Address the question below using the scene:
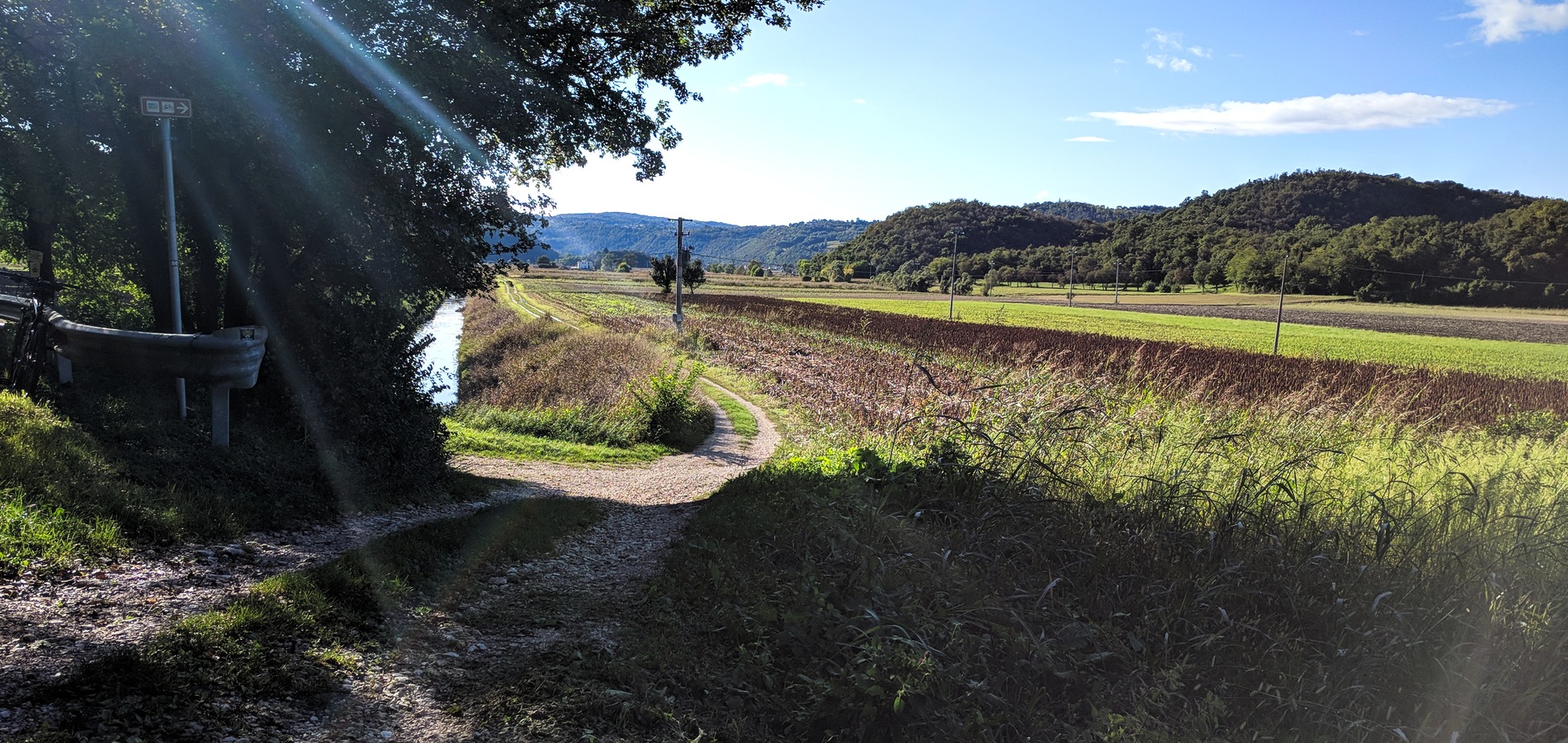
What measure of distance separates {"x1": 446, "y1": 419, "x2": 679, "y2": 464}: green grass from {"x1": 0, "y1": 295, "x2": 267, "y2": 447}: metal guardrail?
662 cm

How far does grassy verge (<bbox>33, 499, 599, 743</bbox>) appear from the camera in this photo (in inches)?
114

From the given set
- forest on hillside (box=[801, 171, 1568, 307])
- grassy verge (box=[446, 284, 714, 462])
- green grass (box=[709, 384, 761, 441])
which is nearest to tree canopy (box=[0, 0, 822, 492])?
grassy verge (box=[446, 284, 714, 462])

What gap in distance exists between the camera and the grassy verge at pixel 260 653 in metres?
2.89

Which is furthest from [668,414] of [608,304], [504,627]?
[608,304]

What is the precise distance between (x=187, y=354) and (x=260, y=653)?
4125mm

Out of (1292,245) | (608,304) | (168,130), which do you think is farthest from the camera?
Result: (1292,245)

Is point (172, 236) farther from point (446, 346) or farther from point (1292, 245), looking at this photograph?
point (1292, 245)

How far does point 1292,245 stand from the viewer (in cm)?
9100

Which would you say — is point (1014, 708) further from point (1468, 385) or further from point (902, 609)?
point (1468, 385)

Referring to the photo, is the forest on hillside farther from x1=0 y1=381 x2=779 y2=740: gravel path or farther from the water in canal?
x1=0 y1=381 x2=779 y2=740: gravel path

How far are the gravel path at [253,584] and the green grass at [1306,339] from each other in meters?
18.8

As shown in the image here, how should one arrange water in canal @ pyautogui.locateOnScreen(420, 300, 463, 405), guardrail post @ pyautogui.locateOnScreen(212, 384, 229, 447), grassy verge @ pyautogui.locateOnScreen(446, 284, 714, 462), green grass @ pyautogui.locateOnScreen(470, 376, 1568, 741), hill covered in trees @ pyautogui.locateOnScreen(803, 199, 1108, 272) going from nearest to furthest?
green grass @ pyautogui.locateOnScreen(470, 376, 1568, 741) < guardrail post @ pyautogui.locateOnScreen(212, 384, 229, 447) < grassy verge @ pyautogui.locateOnScreen(446, 284, 714, 462) < water in canal @ pyautogui.locateOnScreen(420, 300, 463, 405) < hill covered in trees @ pyautogui.locateOnScreen(803, 199, 1108, 272)

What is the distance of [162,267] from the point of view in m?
8.92

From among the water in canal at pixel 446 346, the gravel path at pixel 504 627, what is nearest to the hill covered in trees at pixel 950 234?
the water in canal at pixel 446 346
